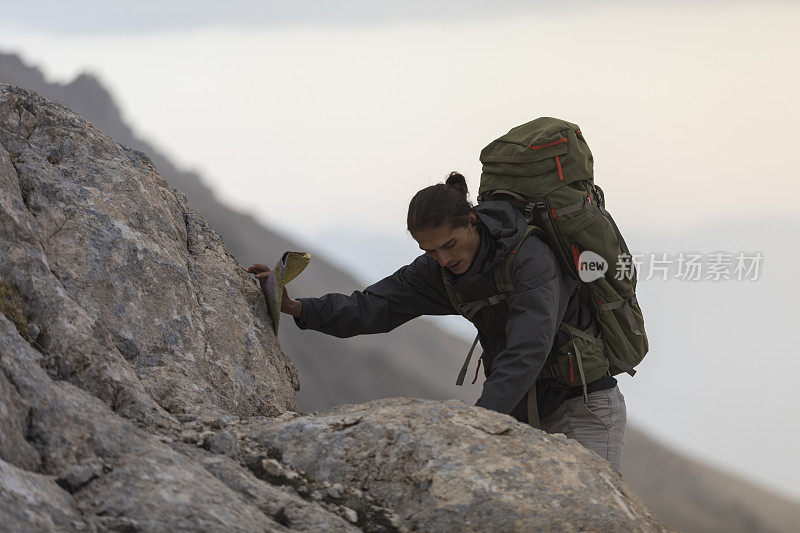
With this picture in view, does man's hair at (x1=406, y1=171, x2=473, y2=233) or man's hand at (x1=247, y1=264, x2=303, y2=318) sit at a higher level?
man's hair at (x1=406, y1=171, x2=473, y2=233)

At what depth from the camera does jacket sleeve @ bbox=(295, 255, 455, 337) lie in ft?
21.9

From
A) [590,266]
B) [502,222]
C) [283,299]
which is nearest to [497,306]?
[502,222]

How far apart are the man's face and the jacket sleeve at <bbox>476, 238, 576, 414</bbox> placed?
32cm

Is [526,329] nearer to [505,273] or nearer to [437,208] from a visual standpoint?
[505,273]

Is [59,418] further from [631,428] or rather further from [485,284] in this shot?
[631,428]

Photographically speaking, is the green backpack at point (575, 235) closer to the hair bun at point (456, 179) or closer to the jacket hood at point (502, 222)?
the jacket hood at point (502, 222)

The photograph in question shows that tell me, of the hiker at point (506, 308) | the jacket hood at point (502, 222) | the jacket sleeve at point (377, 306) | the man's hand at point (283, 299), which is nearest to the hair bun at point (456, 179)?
the hiker at point (506, 308)

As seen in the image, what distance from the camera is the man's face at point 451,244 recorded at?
5801mm

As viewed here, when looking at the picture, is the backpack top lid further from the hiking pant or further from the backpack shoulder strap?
the hiking pant

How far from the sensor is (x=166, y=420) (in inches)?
184

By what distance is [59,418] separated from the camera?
13.2 ft

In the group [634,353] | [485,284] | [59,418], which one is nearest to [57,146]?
[59,418]

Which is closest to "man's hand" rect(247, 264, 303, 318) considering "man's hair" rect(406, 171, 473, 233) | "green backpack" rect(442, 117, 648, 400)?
"green backpack" rect(442, 117, 648, 400)

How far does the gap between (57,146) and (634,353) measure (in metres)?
4.33
